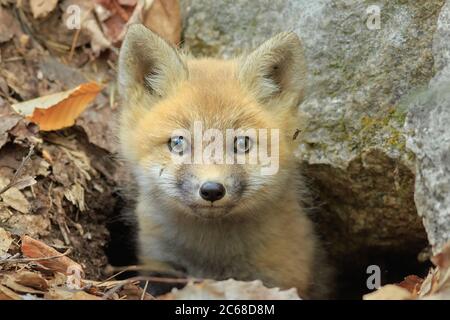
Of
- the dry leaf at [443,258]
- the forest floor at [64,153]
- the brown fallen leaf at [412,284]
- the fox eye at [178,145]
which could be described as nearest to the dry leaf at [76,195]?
the forest floor at [64,153]

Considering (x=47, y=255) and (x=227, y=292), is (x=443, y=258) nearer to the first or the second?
(x=227, y=292)

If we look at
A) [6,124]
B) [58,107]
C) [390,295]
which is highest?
[58,107]

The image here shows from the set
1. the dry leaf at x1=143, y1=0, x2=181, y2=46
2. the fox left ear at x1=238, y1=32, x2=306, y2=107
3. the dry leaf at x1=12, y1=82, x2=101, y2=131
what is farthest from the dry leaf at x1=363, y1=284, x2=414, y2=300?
the dry leaf at x1=143, y1=0, x2=181, y2=46

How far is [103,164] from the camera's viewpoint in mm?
5676

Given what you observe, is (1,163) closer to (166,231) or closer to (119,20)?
(166,231)

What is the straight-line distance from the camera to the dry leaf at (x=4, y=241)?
407cm

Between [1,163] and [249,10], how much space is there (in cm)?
223

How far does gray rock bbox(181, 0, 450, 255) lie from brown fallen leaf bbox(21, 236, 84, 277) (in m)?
1.76

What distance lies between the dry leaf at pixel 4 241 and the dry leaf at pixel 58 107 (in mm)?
1130

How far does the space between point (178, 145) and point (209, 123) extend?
0.24m

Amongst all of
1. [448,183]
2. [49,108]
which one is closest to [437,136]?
[448,183]

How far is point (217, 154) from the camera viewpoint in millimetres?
4078

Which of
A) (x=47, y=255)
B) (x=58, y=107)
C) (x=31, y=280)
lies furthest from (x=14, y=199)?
(x=31, y=280)

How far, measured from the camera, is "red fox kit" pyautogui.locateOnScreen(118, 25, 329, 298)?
164 inches
